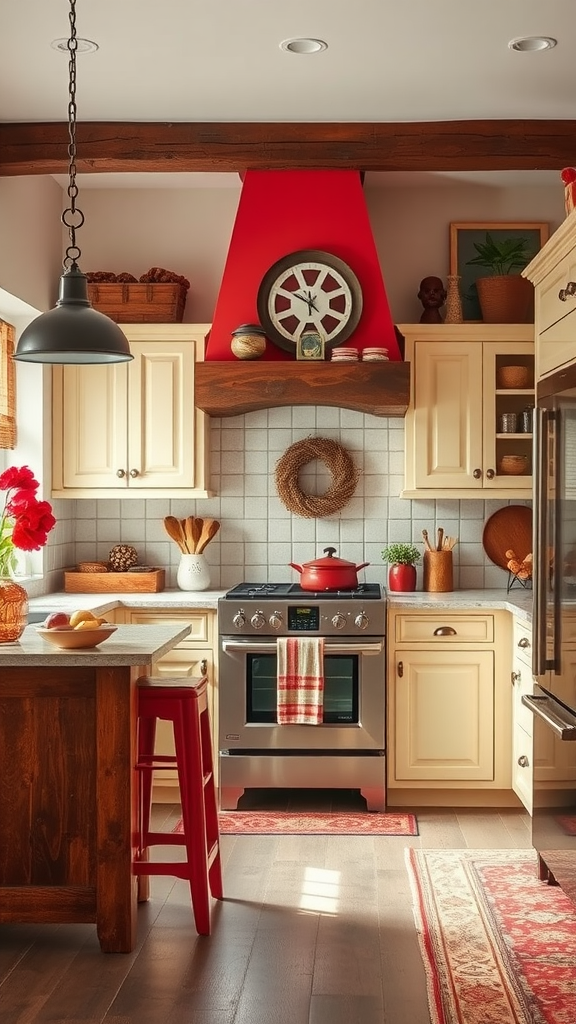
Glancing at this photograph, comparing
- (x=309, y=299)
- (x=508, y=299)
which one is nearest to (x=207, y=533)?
(x=309, y=299)

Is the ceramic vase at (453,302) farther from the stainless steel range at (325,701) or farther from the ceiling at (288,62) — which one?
the stainless steel range at (325,701)

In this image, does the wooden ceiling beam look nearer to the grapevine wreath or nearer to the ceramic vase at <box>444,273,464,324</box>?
the ceramic vase at <box>444,273,464,324</box>

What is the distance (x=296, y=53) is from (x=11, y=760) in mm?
2578

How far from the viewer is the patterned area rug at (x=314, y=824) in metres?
4.60

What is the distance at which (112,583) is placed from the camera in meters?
5.36

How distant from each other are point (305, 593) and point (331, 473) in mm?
790

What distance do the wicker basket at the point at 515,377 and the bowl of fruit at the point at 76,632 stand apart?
2.65 metres

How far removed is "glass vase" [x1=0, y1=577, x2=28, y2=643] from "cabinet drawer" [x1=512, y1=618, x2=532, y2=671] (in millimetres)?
1999

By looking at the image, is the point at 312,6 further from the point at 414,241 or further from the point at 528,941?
the point at 528,941

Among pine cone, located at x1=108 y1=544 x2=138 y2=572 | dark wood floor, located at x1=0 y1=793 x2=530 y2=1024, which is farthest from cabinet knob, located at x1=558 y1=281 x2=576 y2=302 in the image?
pine cone, located at x1=108 y1=544 x2=138 y2=572

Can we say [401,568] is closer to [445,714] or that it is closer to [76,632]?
[445,714]

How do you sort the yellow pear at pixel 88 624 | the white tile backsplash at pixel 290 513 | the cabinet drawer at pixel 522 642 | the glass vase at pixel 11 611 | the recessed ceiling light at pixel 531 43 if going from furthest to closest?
1. the white tile backsplash at pixel 290 513
2. the cabinet drawer at pixel 522 642
3. the recessed ceiling light at pixel 531 43
4. the glass vase at pixel 11 611
5. the yellow pear at pixel 88 624

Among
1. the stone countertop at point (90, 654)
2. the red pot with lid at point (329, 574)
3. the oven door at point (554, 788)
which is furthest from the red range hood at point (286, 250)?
the stone countertop at point (90, 654)

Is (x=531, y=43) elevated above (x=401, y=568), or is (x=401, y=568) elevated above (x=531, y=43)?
(x=531, y=43)
